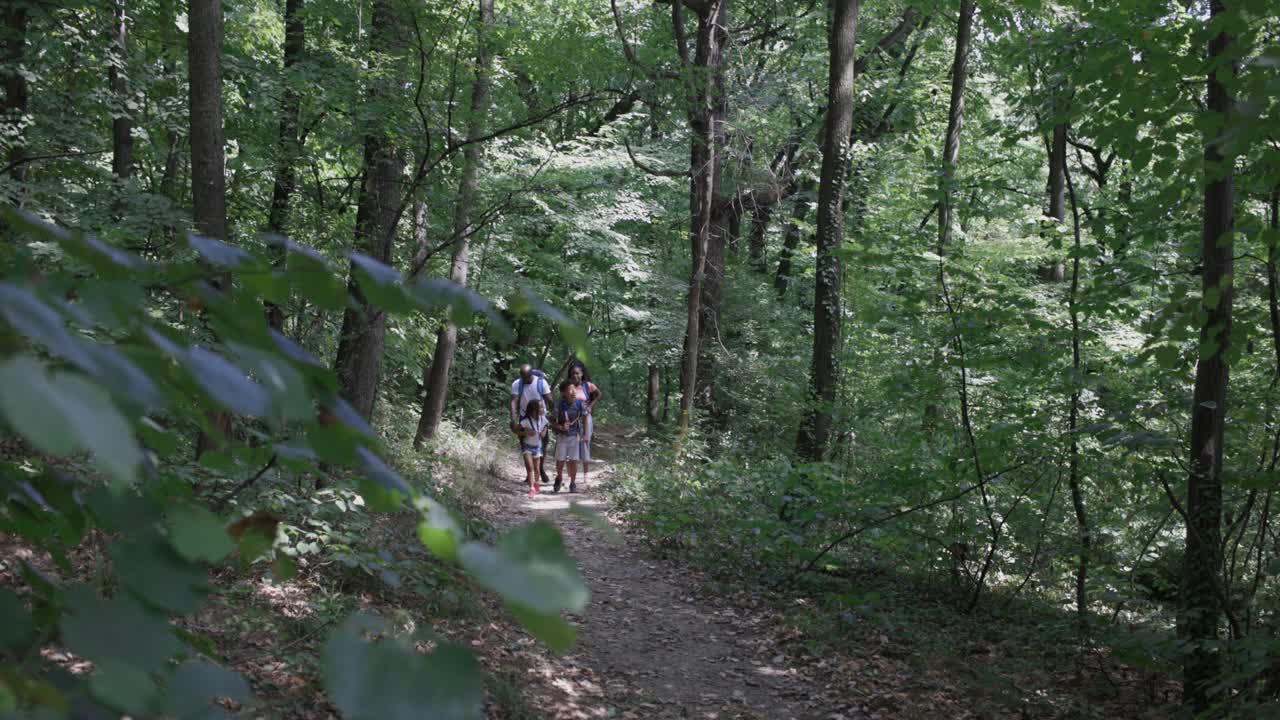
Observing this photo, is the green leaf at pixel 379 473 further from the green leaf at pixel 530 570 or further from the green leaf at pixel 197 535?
the green leaf at pixel 530 570

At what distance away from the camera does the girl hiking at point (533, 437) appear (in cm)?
1156

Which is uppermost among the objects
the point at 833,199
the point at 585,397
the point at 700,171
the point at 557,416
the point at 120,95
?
the point at 700,171

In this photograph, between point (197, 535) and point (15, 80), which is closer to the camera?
point (197, 535)

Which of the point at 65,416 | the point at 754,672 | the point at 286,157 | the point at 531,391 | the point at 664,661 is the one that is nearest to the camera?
the point at 65,416

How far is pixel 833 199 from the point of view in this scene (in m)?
10.4

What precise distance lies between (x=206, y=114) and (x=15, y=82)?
4.05 metres

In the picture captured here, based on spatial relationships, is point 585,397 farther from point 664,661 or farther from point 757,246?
point 757,246

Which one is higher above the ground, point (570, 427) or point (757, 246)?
point (757, 246)

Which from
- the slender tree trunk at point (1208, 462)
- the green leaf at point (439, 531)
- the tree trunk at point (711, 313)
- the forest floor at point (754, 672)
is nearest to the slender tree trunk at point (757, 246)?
the tree trunk at point (711, 313)

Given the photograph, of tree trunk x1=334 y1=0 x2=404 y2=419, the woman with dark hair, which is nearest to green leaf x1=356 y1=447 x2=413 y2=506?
tree trunk x1=334 y1=0 x2=404 y2=419

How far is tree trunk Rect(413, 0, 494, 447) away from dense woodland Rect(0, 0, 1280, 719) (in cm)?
9

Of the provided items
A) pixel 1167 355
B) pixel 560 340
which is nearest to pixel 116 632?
pixel 560 340

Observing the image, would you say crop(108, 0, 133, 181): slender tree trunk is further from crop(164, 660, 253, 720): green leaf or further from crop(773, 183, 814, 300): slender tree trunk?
crop(773, 183, 814, 300): slender tree trunk

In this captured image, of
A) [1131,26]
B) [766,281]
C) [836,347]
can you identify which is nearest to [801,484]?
[836,347]
